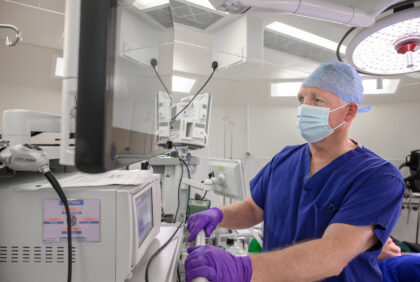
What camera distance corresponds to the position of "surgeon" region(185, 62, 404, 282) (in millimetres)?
746

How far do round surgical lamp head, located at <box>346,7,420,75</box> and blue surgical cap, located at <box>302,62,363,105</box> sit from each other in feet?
0.56

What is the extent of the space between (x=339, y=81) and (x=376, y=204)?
1.80 feet

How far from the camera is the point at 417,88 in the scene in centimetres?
387

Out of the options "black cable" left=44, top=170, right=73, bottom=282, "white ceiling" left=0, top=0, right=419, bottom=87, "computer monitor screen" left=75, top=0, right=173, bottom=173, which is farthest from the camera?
"white ceiling" left=0, top=0, right=419, bottom=87

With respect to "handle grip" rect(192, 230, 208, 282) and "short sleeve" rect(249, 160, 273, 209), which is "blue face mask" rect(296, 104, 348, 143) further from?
"handle grip" rect(192, 230, 208, 282)

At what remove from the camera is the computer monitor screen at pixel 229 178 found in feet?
5.25

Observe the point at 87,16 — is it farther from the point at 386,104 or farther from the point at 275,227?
the point at 386,104

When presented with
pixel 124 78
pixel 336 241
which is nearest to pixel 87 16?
pixel 124 78

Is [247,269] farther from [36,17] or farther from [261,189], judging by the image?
[36,17]

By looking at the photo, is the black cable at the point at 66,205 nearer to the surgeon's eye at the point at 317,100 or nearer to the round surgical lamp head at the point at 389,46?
the round surgical lamp head at the point at 389,46

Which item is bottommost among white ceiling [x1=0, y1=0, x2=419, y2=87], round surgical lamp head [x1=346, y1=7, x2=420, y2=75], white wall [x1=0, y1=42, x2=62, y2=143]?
round surgical lamp head [x1=346, y1=7, x2=420, y2=75]

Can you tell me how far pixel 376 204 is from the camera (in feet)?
2.85

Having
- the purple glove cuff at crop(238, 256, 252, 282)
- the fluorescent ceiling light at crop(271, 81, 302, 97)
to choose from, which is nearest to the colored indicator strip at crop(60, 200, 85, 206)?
the purple glove cuff at crop(238, 256, 252, 282)

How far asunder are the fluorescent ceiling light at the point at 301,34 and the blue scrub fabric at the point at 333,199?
1481 mm
